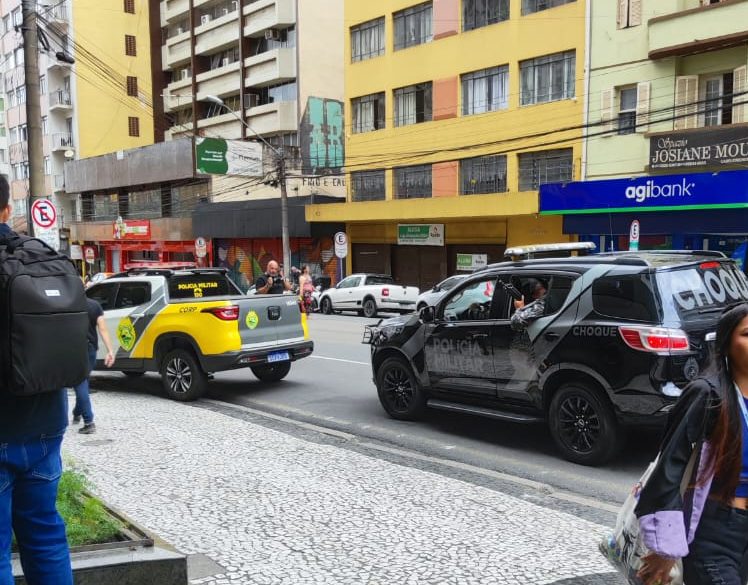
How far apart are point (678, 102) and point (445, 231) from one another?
36.0ft


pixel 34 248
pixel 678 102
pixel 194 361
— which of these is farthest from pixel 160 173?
pixel 34 248

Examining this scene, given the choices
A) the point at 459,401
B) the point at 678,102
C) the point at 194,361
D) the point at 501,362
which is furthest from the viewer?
the point at 678,102

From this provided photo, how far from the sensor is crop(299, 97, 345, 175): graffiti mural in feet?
120

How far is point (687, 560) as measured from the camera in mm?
2381

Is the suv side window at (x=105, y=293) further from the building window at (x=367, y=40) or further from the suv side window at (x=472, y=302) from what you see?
the building window at (x=367, y=40)

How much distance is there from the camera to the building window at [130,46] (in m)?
54.7

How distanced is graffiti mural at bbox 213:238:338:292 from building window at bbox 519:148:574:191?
11453mm

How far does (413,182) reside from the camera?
2978cm

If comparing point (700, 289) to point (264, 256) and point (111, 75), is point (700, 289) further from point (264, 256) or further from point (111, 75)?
point (111, 75)

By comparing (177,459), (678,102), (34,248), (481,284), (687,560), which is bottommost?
(177,459)

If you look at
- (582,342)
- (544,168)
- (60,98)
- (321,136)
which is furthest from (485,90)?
(60,98)

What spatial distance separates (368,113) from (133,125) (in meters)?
31.8

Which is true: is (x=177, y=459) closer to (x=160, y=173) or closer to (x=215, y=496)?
(x=215, y=496)

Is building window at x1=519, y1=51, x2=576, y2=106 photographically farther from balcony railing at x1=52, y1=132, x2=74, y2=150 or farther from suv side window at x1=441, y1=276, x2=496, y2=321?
balcony railing at x1=52, y1=132, x2=74, y2=150
